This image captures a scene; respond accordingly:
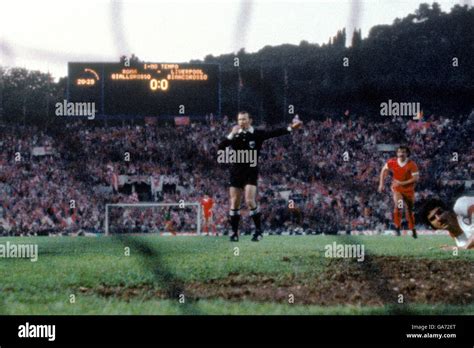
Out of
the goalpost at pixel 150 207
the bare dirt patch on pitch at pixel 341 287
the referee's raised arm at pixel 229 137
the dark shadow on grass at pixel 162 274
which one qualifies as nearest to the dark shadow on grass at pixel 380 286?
the bare dirt patch on pitch at pixel 341 287

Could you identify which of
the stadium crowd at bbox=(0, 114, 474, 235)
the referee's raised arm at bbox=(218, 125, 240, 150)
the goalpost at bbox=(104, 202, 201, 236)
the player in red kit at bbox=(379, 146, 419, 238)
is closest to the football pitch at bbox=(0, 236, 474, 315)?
the goalpost at bbox=(104, 202, 201, 236)

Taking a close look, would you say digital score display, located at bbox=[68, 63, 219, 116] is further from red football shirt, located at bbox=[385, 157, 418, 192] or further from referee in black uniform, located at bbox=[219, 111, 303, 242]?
red football shirt, located at bbox=[385, 157, 418, 192]

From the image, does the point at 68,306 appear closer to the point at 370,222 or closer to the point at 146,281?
the point at 146,281

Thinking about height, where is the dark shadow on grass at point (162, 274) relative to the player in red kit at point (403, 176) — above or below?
below

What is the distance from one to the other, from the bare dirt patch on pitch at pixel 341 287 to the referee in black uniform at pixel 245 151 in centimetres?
165

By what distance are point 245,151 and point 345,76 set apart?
5.27ft

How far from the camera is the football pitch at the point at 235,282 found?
7383 millimetres

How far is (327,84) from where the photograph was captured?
932 centimetres

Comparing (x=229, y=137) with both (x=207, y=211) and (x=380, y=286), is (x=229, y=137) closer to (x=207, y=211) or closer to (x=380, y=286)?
(x=207, y=211)

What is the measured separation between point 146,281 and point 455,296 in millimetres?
3343

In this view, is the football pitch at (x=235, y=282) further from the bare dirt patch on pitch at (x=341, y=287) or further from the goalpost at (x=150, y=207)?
the goalpost at (x=150, y=207)

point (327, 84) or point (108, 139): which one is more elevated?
point (327, 84)
